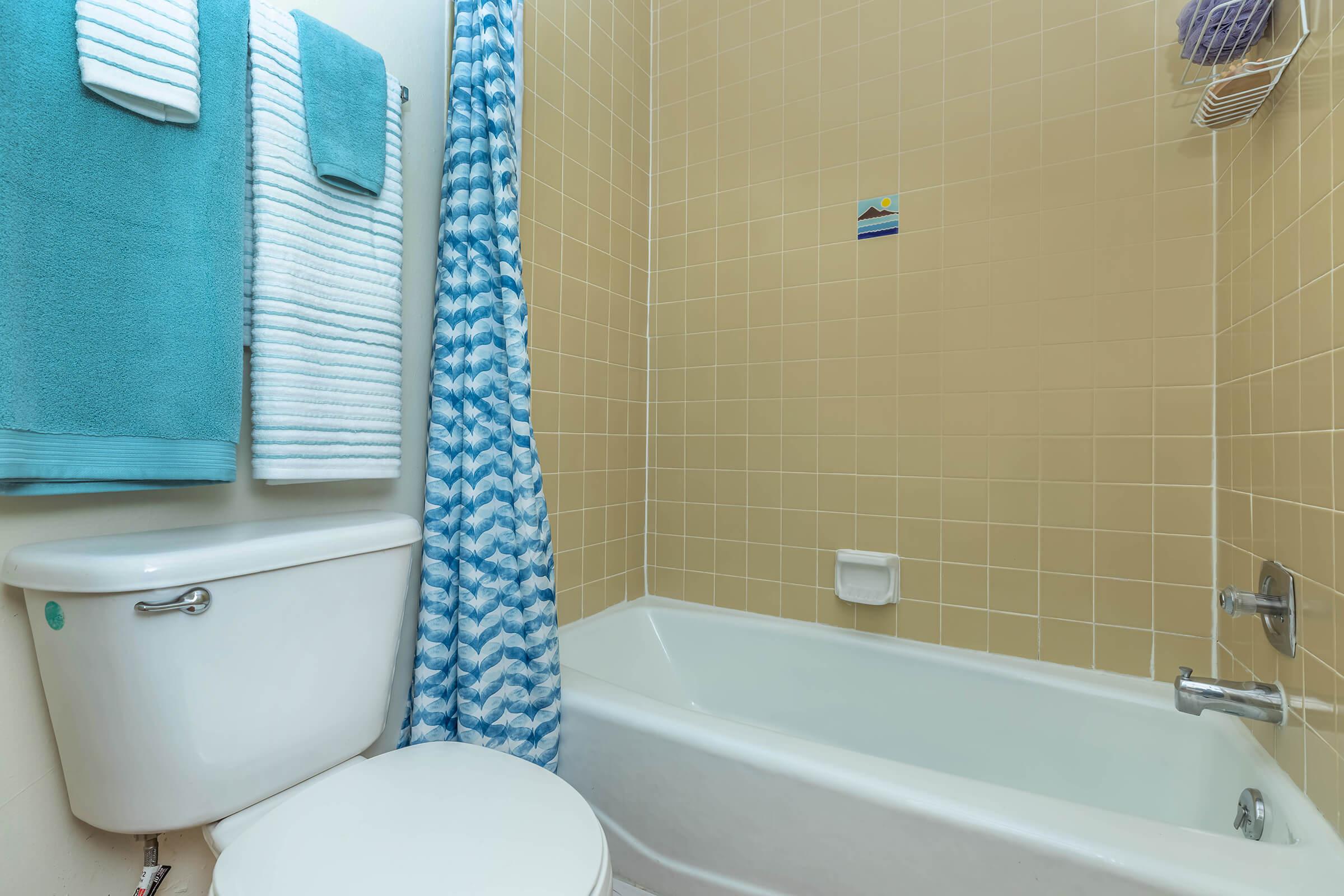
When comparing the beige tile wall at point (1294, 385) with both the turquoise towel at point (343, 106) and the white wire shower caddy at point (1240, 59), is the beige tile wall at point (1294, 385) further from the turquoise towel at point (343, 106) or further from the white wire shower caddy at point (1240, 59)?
the turquoise towel at point (343, 106)

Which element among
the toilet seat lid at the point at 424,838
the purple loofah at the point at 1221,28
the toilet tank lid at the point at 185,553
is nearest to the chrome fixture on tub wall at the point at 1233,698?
the toilet seat lid at the point at 424,838

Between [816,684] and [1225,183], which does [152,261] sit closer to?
[816,684]

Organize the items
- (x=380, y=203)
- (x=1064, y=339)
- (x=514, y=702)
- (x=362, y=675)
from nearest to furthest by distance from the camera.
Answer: (x=362, y=675) → (x=380, y=203) → (x=514, y=702) → (x=1064, y=339)

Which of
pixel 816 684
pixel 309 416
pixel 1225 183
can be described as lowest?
pixel 816 684

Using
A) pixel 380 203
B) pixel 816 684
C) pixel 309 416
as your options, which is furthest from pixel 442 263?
pixel 816 684

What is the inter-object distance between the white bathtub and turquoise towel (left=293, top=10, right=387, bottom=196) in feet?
3.68

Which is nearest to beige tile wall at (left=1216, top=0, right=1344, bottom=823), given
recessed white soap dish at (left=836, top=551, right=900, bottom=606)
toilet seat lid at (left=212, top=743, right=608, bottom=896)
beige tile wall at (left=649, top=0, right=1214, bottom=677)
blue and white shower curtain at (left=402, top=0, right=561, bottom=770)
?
beige tile wall at (left=649, top=0, right=1214, bottom=677)

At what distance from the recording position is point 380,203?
1.20 m

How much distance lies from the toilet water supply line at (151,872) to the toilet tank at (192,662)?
4.0 inches

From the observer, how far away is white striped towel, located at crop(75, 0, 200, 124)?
2.67 feet

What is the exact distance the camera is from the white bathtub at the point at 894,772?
0.90m

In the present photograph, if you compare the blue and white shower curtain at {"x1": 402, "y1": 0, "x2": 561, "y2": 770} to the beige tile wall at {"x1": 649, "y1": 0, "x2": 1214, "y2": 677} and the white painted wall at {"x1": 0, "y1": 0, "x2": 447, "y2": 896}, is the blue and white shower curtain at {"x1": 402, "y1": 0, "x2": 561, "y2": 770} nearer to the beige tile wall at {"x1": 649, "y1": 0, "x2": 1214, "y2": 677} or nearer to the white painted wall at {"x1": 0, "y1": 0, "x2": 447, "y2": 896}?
the white painted wall at {"x1": 0, "y1": 0, "x2": 447, "y2": 896}

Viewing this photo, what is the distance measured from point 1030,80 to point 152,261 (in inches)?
75.2

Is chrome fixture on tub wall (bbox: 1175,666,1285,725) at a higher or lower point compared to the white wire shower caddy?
lower
